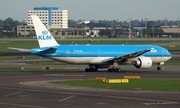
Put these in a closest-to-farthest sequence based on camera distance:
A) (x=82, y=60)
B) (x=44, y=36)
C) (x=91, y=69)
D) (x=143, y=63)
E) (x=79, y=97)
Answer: (x=79, y=97) < (x=143, y=63) < (x=44, y=36) < (x=82, y=60) < (x=91, y=69)

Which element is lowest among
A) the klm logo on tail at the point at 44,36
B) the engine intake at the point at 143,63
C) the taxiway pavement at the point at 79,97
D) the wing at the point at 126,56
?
the taxiway pavement at the point at 79,97

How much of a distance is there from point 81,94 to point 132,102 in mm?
5331

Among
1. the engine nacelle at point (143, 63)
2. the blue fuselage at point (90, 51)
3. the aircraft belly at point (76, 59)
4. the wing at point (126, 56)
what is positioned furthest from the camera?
the aircraft belly at point (76, 59)

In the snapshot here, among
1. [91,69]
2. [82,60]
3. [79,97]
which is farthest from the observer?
[91,69]

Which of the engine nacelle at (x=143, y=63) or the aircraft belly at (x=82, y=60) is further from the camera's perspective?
the aircraft belly at (x=82, y=60)

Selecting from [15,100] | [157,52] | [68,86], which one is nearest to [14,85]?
[68,86]

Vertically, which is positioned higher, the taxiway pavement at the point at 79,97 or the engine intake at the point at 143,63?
the engine intake at the point at 143,63

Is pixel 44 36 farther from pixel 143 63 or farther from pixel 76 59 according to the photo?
pixel 143 63

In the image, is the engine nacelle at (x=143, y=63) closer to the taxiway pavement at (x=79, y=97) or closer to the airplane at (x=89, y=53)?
the airplane at (x=89, y=53)

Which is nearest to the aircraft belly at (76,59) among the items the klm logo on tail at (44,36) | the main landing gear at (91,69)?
the main landing gear at (91,69)

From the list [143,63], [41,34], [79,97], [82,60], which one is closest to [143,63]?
[143,63]

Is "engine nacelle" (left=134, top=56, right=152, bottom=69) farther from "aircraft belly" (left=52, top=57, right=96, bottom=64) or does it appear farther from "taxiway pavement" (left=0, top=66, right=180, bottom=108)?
"taxiway pavement" (left=0, top=66, right=180, bottom=108)

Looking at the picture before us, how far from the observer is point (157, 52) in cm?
5125

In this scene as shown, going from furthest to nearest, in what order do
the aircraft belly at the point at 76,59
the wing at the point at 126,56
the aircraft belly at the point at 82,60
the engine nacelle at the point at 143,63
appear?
the aircraft belly at the point at 82,60, the aircraft belly at the point at 76,59, the engine nacelle at the point at 143,63, the wing at the point at 126,56
